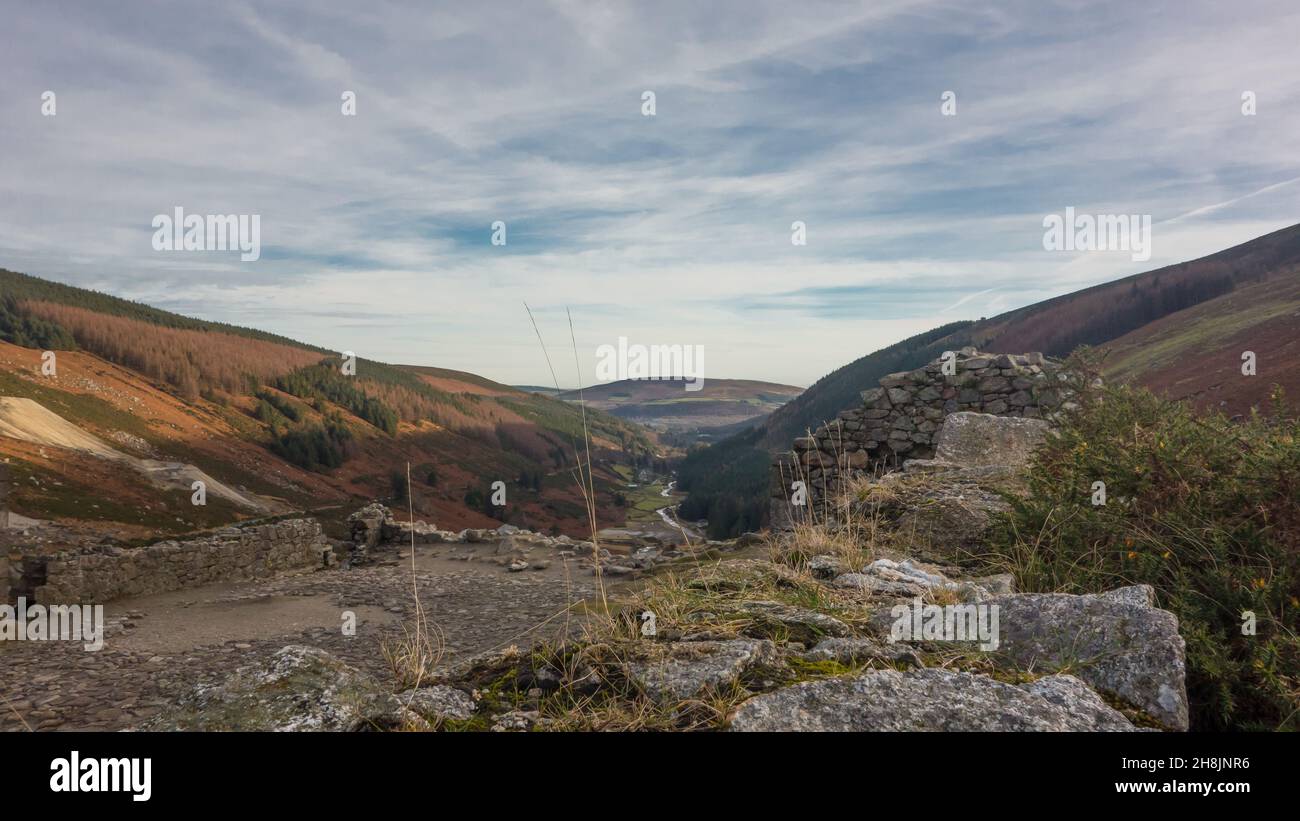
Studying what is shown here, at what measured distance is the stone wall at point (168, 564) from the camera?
11664 mm

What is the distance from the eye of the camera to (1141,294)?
71.7 m

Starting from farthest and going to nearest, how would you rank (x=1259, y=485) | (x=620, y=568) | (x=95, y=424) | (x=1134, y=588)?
(x=95, y=424) → (x=620, y=568) → (x=1259, y=485) → (x=1134, y=588)

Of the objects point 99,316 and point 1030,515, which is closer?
point 1030,515

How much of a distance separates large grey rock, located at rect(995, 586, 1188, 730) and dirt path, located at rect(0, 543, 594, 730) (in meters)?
2.96

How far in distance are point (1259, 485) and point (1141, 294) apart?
87072mm

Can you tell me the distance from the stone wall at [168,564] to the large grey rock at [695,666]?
1405cm

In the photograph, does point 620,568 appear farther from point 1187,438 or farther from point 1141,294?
point 1141,294

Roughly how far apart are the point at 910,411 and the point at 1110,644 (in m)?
11.0

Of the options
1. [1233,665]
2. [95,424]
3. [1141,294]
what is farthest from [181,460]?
[1141,294]

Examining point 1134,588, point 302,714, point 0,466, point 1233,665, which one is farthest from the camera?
point 0,466

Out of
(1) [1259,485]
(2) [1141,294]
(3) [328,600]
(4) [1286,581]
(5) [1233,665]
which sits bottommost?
(3) [328,600]

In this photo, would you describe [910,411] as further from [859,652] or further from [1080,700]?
[1080,700]

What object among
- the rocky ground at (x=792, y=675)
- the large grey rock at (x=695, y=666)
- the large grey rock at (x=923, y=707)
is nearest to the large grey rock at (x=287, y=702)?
the rocky ground at (x=792, y=675)

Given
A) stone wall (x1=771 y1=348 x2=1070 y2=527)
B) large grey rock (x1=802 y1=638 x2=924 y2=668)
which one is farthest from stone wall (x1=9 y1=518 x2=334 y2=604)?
large grey rock (x1=802 y1=638 x2=924 y2=668)
